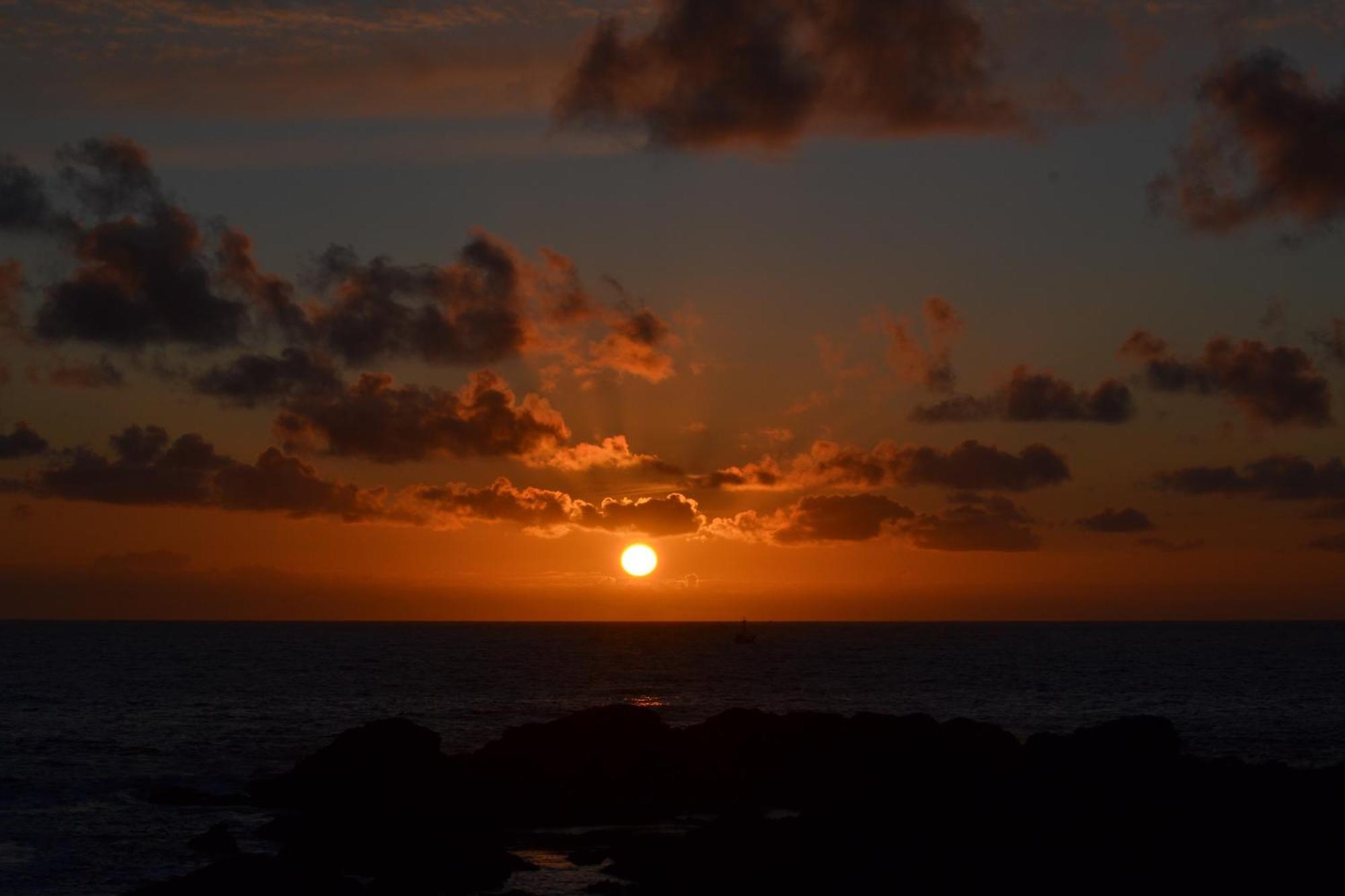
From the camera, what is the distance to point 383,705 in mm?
113750

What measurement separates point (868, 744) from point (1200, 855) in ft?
81.4

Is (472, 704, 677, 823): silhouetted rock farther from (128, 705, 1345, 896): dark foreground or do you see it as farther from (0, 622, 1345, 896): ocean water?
(0, 622, 1345, 896): ocean water

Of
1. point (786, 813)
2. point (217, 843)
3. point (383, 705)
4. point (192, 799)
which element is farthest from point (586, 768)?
point (383, 705)

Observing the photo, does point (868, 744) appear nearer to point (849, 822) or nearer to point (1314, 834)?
point (849, 822)

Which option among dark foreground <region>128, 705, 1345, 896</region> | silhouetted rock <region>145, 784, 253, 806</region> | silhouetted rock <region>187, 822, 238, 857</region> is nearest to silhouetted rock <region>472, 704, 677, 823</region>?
dark foreground <region>128, 705, 1345, 896</region>

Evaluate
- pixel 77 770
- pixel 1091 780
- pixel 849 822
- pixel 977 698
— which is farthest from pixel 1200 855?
pixel 977 698

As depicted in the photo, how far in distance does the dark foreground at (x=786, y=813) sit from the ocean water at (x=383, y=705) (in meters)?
5.71

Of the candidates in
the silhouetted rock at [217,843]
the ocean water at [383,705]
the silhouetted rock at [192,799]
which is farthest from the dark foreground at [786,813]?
the ocean water at [383,705]

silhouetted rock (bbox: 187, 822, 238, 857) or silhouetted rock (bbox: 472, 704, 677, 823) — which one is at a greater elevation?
silhouetted rock (bbox: 472, 704, 677, 823)

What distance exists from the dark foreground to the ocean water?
5.71 metres

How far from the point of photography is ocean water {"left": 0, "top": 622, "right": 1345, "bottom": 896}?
195 feet

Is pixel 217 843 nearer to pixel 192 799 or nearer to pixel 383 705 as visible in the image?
pixel 192 799

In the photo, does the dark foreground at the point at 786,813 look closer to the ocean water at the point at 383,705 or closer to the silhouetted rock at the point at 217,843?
the silhouetted rock at the point at 217,843

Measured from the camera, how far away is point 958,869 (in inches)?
1585
